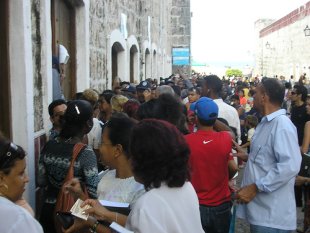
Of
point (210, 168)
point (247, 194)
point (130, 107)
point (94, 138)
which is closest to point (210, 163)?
point (210, 168)

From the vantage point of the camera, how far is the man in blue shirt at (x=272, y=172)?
3406 millimetres

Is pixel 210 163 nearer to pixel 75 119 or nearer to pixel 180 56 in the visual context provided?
pixel 75 119

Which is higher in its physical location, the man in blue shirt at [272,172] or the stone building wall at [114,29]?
the stone building wall at [114,29]

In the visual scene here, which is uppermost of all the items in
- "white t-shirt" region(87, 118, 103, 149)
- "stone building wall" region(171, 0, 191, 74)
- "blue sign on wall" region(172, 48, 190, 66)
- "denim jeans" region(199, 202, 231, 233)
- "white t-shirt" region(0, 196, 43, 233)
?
"stone building wall" region(171, 0, 191, 74)

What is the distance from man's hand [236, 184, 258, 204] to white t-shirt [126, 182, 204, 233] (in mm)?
1213

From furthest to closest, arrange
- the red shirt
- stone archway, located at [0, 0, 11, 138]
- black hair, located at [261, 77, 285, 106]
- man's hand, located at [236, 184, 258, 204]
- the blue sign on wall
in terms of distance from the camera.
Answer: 1. the blue sign on wall
2. stone archway, located at [0, 0, 11, 138]
3. the red shirt
4. black hair, located at [261, 77, 285, 106]
5. man's hand, located at [236, 184, 258, 204]

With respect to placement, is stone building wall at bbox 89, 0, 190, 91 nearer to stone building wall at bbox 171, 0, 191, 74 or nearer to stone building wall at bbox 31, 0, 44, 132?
stone building wall at bbox 31, 0, 44, 132

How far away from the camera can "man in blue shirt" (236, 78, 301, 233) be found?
11.2ft

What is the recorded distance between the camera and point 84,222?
2.52 m

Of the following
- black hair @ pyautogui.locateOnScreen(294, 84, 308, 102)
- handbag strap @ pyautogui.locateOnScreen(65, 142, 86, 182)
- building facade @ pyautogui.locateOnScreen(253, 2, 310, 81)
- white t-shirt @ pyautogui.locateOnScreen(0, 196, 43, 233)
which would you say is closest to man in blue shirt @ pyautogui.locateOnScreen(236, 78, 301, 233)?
handbag strap @ pyautogui.locateOnScreen(65, 142, 86, 182)

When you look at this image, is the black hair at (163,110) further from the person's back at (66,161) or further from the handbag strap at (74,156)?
the handbag strap at (74,156)

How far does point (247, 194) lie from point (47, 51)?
310 cm

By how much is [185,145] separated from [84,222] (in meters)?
0.64

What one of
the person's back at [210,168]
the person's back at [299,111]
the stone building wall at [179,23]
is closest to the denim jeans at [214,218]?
the person's back at [210,168]
